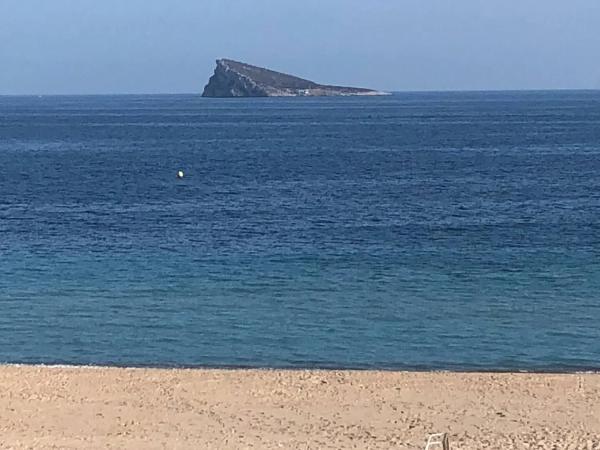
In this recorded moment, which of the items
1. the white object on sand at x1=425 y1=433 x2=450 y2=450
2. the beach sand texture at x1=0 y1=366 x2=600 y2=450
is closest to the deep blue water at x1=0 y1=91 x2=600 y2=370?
the beach sand texture at x1=0 y1=366 x2=600 y2=450

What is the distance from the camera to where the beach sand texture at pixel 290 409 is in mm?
18859

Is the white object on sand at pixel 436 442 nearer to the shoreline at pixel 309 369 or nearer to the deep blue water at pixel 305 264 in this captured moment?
the shoreline at pixel 309 369

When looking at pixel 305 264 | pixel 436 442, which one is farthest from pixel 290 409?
pixel 305 264

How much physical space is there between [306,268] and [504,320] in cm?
948

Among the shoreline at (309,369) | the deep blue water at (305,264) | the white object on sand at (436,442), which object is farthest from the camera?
the deep blue water at (305,264)

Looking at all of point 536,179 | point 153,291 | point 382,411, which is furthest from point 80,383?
point 536,179

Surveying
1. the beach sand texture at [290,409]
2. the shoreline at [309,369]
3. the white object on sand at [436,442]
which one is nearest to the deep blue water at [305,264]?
the shoreline at [309,369]

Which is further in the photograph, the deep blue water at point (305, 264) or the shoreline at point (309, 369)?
the deep blue water at point (305, 264)

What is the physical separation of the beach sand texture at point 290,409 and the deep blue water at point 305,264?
2792 millimetres

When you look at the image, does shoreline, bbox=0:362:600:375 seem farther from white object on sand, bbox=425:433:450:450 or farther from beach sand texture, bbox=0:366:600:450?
white object on sand, bbox=425:433:450:450

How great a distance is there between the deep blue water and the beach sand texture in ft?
9.16

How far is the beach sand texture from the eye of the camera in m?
18.9

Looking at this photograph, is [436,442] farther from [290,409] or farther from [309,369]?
[309,369]

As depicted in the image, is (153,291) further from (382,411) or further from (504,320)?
(382,411)
